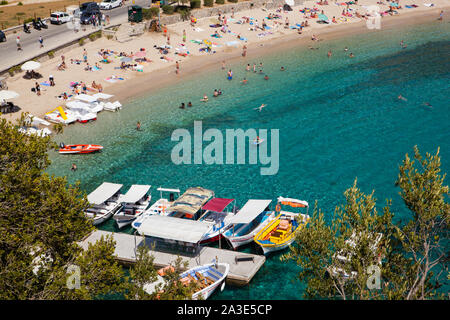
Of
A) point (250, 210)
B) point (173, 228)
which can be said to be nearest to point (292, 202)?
point (250, 210)

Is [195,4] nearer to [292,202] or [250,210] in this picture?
[292,202]

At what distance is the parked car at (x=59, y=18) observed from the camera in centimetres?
8562

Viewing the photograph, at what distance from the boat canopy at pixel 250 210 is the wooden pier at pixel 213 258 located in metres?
2.73

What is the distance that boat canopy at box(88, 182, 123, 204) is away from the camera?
42.3 meters

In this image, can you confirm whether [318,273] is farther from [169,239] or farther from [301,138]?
[301,138]

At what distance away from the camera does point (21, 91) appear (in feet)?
210

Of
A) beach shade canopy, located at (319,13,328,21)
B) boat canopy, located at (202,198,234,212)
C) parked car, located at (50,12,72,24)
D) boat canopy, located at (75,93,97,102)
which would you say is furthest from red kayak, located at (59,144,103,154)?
beach shade canopy, located at (319,13,328,21)

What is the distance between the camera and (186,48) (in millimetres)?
82062

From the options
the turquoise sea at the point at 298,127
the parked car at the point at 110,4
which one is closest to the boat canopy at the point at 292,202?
the turquoise sea at the point at 298,127

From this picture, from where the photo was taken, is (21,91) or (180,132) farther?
(21,91)

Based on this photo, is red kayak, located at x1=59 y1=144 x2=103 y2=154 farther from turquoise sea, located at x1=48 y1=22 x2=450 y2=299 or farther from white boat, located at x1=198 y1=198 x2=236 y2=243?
white boat, located at x1=198 y1=198 x2=236 y2=243

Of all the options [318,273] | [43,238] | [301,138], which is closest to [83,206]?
[43,238]

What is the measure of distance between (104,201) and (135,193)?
2811mm

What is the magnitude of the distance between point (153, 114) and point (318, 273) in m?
40.8
